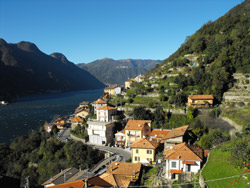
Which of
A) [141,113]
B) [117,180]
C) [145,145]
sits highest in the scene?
[141,113]

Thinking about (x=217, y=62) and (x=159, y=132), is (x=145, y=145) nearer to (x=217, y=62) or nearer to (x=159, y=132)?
(x=159, y=132)

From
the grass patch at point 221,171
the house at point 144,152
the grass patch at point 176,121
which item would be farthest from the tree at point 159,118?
the grass patch at point 221,171

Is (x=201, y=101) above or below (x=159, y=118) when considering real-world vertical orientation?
above

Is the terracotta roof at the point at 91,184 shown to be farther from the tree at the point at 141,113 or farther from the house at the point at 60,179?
the tree at the point at 141,113

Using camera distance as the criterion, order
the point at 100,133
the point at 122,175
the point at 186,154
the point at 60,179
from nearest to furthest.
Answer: the point at 186,154 → the point at 122,175 → the point at 60,179 → the point at 100,133

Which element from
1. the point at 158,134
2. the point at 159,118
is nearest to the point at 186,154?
the point at 158,134

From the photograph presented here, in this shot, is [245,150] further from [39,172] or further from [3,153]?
[3,153]

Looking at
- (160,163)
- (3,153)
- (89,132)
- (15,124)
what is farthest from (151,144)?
(15,124)
